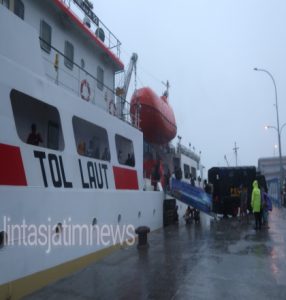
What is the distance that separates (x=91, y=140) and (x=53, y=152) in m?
4.18

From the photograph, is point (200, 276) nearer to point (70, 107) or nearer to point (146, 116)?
point (70, 107)

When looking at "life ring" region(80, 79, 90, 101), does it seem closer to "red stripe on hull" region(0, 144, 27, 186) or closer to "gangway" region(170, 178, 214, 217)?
"red stripe on hull" region(0, 144, 27, 186)

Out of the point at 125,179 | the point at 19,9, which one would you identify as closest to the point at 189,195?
Answer: the point at 125,179

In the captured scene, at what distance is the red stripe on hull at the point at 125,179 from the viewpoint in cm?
1037

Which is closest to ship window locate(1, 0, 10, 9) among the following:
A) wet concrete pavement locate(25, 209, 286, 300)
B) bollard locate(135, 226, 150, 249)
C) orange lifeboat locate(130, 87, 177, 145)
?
wet concrete pavement locate(25, 209, 286, 300)

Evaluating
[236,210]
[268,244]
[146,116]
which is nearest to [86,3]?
[146,116]

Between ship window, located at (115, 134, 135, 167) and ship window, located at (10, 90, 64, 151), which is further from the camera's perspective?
ship window, located at (115, 134, 135, 167)

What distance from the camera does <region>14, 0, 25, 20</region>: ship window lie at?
8531 mm

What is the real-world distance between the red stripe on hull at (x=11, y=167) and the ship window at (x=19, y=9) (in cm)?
386

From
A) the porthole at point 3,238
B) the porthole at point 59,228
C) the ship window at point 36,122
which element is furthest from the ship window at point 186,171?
the porthole at point 3,238

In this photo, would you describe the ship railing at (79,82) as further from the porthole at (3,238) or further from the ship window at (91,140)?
the porthole at (3,238)

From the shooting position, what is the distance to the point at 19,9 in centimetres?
866

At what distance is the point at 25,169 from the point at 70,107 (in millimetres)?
2261

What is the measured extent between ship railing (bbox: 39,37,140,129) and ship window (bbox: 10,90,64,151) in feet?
2.25
